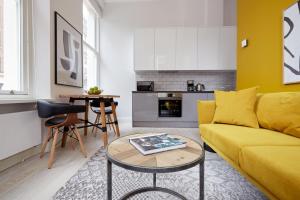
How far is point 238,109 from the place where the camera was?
195 cm

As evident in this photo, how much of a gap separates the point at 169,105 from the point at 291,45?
248 centimetres

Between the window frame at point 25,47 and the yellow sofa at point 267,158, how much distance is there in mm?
2316

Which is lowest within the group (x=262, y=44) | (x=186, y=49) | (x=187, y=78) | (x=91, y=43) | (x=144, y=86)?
(x=144, y=86)

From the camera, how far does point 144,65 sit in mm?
4125

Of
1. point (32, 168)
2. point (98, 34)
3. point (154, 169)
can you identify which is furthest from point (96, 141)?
point (98, 34)

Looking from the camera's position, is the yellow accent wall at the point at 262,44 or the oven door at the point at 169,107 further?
the oven door at the point at 169,107

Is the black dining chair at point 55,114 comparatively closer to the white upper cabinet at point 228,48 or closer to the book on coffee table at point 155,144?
the book on coffee table at point 155,144

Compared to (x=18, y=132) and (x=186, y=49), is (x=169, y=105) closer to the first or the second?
(x=186, y=49)

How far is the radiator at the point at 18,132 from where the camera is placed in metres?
1.58

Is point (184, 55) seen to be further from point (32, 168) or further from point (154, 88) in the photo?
point (32, 168)

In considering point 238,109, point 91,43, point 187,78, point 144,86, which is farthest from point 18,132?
point 187,78

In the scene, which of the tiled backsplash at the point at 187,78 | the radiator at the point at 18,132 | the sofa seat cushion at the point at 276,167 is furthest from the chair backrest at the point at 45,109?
the tiled backsplash at the point at 187,78

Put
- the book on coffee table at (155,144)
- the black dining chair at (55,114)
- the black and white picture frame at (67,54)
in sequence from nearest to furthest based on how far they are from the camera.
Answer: the book on coffee table at (155,144), the black dining chair at (55,114), the black and white picture frame at (67,54)

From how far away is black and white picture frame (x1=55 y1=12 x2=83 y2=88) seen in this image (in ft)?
8.06
